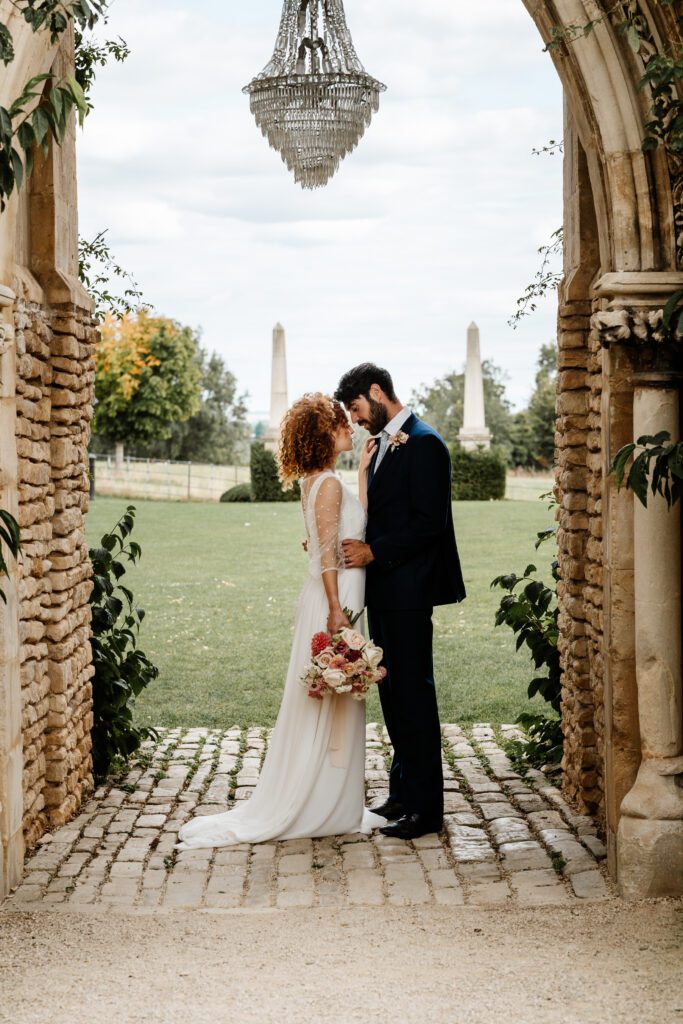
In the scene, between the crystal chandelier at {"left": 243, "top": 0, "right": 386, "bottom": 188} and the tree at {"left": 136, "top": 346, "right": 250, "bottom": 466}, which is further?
the tree at {"left": 136, "top": 346, "right": 250, "bottom": 466}

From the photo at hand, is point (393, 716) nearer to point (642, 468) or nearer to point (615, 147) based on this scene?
point (642, 468)

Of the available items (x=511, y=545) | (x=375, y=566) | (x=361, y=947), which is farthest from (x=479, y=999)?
(x=511, y=545)

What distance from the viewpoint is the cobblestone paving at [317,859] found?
15.8 feet

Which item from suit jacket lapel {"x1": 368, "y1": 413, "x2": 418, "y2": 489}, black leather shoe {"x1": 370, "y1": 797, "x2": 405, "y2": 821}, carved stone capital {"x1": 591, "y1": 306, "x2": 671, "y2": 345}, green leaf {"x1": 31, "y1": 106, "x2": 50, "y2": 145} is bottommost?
black leather shoe {"x1": 370, "y1": 797, "x2": 405, "y2": 821}

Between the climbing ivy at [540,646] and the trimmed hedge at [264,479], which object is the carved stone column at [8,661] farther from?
the trimmed hedge at [264,479]

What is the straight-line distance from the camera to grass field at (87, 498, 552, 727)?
902 centimetres

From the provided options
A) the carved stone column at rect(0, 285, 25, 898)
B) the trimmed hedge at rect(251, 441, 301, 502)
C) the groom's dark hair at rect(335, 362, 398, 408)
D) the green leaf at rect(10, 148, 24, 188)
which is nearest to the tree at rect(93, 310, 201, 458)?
the trimmed hedge at rect(251, 441, 301, 502)

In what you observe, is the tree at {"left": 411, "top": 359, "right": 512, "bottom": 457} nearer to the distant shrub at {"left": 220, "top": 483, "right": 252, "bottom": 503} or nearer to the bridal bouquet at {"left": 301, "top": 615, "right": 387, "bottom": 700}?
the distant shrub at {"left": 220, "top": 483, "right": 252, "bottom": 503}

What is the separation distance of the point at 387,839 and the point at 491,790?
987 millimetres

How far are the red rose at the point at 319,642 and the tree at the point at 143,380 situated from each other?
29.4 m

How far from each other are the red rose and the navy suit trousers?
0.30m

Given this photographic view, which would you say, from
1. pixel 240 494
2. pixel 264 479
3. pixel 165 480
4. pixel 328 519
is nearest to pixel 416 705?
pixel 328 519

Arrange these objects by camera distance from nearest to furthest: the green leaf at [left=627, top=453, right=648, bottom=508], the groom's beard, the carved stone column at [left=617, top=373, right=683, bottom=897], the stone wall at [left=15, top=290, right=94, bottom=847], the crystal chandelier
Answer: the green leaf at [left=627, top=453, right=648, bottom=508], the carved stone column at [left=617, top=373, right=683, bottom=897], the stone wall at [left=15, top=290, right=94, bottom=847], the groom's beard, the crystal chandelier

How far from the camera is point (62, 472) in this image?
566 cm
